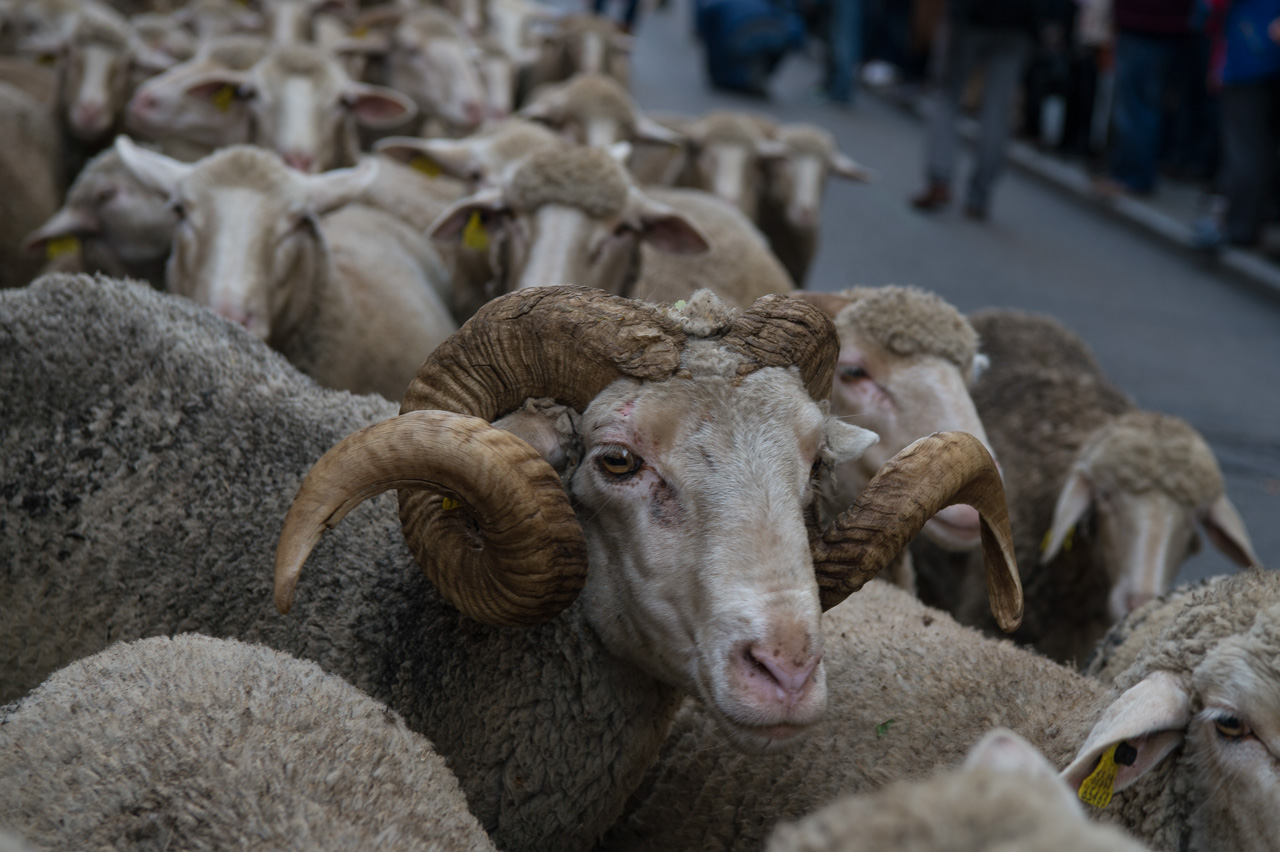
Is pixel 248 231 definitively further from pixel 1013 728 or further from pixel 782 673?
pixel 1013 728

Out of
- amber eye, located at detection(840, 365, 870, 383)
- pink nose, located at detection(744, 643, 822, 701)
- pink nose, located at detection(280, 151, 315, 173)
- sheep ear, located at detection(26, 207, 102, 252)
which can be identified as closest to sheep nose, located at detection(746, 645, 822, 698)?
pink nose, located at detection(744, 643, 822, 701)

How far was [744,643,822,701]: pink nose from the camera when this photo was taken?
183 centimetres

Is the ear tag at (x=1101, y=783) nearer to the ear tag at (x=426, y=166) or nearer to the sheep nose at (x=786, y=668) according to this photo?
the sheep nose at (x=786, y=668)

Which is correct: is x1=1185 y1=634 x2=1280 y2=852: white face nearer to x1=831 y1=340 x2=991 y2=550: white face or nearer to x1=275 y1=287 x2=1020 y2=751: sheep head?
x1=275 y1=287 x2=1020 y2=751: sheep head

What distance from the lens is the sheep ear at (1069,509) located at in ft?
12.4

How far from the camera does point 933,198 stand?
448 inches

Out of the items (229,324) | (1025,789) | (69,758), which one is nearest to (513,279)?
(229,324)

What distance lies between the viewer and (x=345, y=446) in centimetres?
190

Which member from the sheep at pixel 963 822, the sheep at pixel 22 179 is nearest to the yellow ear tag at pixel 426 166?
the sheep at pixel 22 179

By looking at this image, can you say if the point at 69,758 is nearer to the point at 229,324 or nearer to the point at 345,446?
the point at 345,446

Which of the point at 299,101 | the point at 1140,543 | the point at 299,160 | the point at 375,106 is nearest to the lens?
the point at 1140,543

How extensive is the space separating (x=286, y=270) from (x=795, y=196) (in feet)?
12.6

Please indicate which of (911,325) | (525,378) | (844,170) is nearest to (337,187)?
(911,325)

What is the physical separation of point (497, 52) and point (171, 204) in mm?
4976
